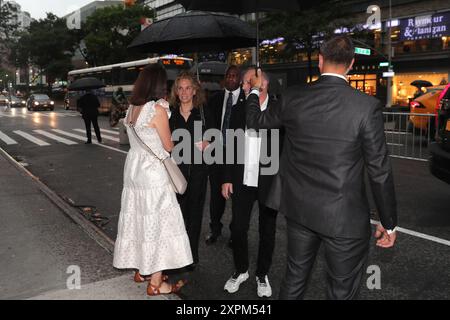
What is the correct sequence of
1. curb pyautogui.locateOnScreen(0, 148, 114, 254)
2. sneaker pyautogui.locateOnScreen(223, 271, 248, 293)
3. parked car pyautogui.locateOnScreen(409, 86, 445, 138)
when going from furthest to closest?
1. parked car pyautogui.locateOnScreen(409, 86, 445, 138)
2. curb pyautogui.locateOnScreen(0, 148, 114, 254)
3. sneaker pyautogui.locateOnScreen(223, 271, 248, 293)

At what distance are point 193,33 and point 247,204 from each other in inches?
107

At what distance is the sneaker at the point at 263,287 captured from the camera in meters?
3.82

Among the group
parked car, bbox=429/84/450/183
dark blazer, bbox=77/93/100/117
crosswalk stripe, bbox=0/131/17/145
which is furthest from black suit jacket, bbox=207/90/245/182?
crosswalk stripe, bbox=0/131/17/145

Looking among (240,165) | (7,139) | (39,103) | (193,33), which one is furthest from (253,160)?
(39,103)

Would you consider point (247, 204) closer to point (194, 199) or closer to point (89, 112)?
point (194, 199)

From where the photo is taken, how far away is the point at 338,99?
2.57 metres

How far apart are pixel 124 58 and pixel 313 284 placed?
4876cm

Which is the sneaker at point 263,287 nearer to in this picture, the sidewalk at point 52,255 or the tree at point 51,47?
the sidewalk at point 52,255

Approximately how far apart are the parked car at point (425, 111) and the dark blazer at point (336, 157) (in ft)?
30.7

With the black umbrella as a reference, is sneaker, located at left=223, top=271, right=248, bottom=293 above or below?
below

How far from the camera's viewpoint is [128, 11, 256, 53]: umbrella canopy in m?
5.68

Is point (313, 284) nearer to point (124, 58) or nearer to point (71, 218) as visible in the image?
point (71, 218)

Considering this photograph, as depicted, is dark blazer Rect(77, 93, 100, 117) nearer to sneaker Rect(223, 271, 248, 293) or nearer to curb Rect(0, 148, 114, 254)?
curb Rect(0, 148, 114, 254)

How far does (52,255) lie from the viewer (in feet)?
15.3
